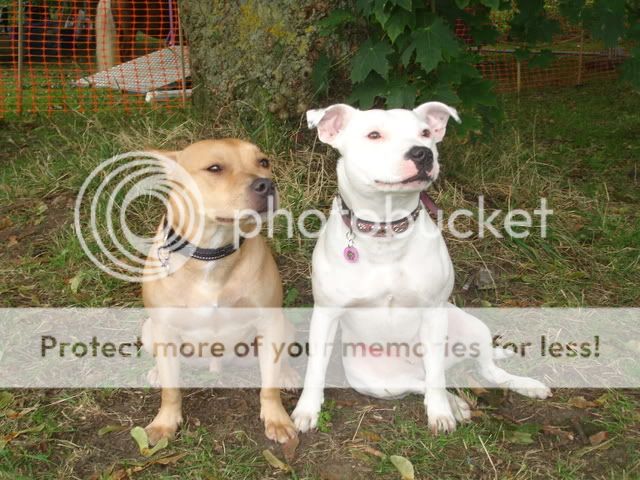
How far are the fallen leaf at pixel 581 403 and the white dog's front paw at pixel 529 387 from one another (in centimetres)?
11

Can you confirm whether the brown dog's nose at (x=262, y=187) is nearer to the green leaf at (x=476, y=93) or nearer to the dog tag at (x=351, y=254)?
the dog tag at (x=351, y=254)

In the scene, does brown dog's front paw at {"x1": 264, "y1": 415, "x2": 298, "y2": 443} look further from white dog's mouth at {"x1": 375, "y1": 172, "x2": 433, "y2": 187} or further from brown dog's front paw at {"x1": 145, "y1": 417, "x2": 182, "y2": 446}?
white dog's mouth at {"x1": 375, "y1": 172, "x2": 433, "y2": 187}

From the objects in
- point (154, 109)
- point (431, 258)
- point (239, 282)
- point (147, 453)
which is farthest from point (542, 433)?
point (154, 109)

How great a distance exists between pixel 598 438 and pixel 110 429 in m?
2.15

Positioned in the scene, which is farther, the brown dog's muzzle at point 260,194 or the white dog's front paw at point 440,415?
the white dog's front paw at point 440,415

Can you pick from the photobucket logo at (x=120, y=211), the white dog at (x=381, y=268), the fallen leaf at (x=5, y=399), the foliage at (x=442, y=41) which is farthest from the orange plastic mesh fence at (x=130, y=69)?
the fallen leaf at (x=5, y=399)

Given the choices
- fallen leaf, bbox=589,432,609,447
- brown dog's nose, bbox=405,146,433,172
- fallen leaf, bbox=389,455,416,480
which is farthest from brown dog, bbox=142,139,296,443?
fallen leaf, bbox=589,432,609,447

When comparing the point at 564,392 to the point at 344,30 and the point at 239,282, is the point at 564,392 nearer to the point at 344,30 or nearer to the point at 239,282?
the point at 239,282

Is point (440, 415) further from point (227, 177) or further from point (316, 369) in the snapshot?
point (227, 177)

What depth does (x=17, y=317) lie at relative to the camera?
3.83 meters

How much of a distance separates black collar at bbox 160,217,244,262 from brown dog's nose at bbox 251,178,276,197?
0.31 metres

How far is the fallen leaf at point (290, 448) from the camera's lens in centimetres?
277

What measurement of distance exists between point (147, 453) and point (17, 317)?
1556mm

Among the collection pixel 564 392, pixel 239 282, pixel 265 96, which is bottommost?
pixel 564 392
